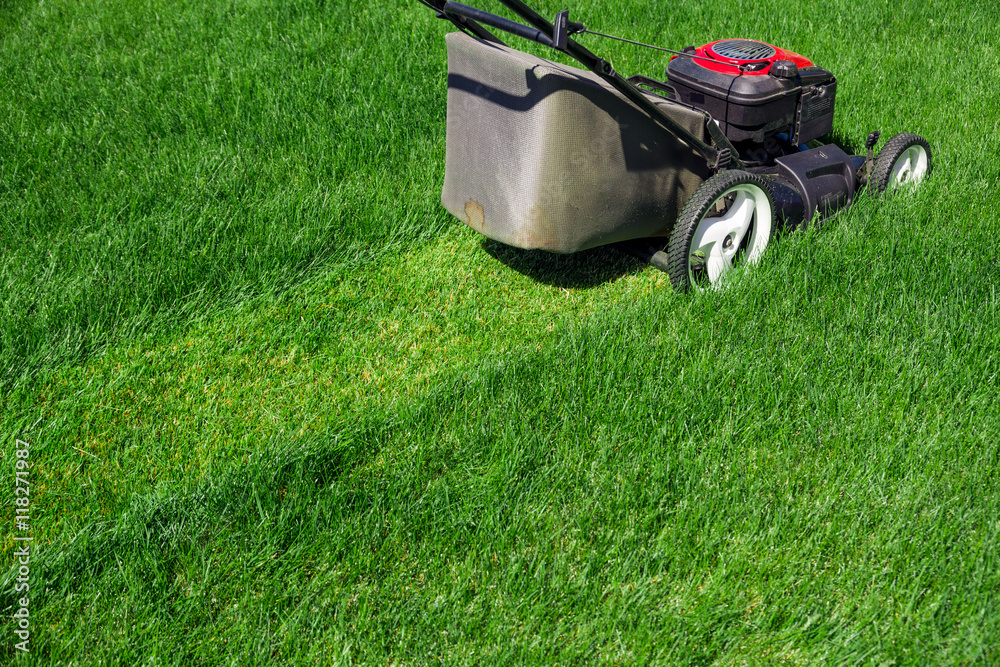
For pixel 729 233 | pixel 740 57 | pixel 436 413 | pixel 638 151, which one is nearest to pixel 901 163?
pixel 740 57

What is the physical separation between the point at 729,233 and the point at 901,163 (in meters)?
1.15

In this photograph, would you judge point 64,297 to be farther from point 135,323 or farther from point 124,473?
point 124,473

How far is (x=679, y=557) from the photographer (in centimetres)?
214

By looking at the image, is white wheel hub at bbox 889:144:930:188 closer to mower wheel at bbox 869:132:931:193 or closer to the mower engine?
mower wheel at bbox 869:132:931:193

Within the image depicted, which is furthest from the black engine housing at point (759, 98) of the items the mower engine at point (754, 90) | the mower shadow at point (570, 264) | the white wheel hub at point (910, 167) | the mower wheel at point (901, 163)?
the mower shadow at point (570, 264)

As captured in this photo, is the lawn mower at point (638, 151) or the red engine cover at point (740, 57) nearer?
the lawn mower at point (638, 151)

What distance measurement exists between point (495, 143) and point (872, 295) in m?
1.40

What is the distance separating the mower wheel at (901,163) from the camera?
3555 mm

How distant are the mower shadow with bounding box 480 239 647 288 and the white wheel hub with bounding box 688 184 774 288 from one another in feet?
1.33

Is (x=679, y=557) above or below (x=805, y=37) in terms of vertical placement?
below

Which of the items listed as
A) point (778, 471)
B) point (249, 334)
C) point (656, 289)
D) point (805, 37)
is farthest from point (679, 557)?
point (805, 37)

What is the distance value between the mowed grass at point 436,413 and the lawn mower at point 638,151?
183mm

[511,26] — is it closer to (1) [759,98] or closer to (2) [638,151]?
(2) [638,151]

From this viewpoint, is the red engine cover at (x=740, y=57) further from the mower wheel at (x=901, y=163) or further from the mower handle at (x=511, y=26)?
the mower handle at (x=511, y=26)
